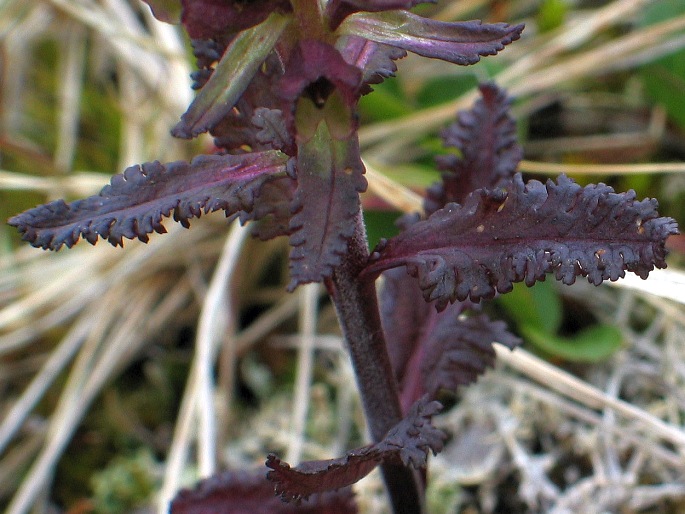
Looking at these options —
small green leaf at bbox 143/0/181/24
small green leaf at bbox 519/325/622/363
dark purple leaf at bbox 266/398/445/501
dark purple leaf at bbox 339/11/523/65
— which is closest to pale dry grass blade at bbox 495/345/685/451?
small green leaf at bbox 519/325/622/363

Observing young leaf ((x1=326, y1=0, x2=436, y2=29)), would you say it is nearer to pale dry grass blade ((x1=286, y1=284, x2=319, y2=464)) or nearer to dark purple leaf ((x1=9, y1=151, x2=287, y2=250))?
dark purple leaf ((x1=9, y1=151, x2=287, y2=250))

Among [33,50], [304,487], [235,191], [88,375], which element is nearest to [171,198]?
[235,191]

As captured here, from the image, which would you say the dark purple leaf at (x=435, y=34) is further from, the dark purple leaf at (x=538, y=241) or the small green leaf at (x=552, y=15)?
Answer: the small green leaf at (x=552, y=15)

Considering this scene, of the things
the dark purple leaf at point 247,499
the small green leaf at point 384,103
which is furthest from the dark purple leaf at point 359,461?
the small green leaf at point 384,103

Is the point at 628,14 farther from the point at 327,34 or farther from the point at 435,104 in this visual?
the point at 327,34

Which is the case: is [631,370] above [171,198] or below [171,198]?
above
